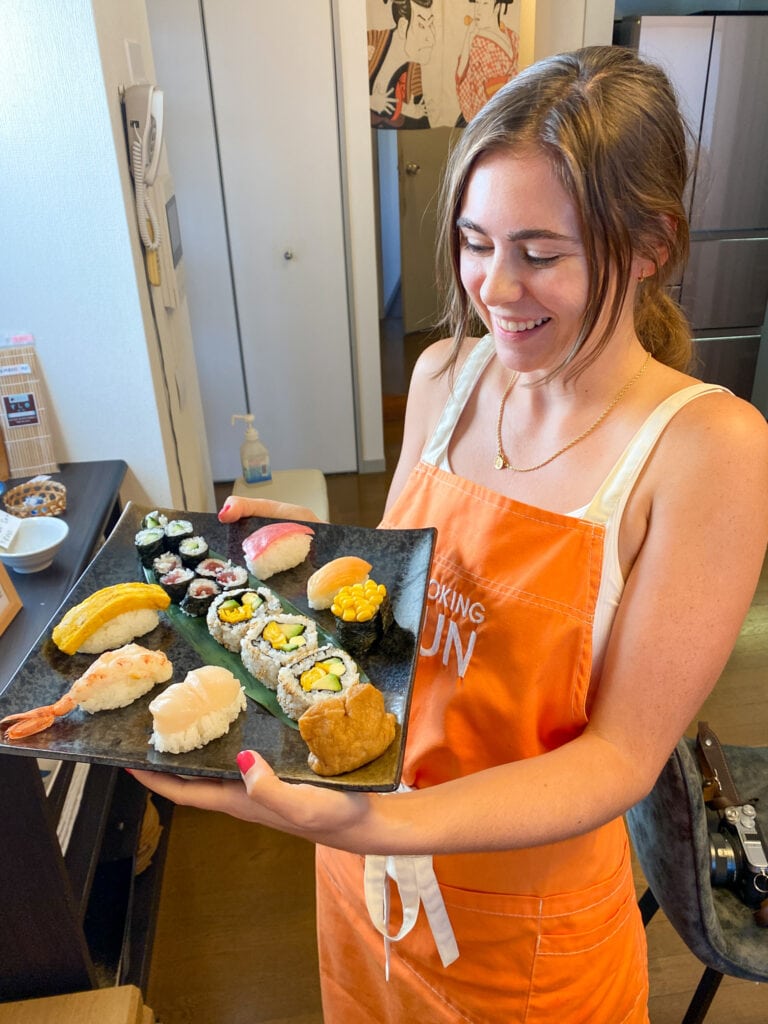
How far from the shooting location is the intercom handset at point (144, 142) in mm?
1690

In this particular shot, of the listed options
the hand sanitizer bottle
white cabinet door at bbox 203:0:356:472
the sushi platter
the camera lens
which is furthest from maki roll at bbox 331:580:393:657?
white cabinet door at bbox 203:0:356:472

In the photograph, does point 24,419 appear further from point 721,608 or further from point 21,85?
point 721,608

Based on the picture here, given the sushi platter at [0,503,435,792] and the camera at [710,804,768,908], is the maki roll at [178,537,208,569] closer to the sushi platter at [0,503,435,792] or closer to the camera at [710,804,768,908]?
the sushi platter at [0,503,435,792]

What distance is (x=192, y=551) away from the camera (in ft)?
4.14

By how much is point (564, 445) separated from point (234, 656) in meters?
0.56

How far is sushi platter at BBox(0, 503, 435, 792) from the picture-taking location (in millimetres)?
893

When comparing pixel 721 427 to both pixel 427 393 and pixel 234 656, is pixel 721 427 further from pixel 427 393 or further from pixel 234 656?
pixel 234 656

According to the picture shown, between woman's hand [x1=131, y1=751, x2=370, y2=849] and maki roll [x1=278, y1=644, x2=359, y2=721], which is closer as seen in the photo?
woman's hand [x1=131, y1=751, x2=370, y2=849]

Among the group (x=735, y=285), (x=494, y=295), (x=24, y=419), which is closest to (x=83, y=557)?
(x=24, y=419)

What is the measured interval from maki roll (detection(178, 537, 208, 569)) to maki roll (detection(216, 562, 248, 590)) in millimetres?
46

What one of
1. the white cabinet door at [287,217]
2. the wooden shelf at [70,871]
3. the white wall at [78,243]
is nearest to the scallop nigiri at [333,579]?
the wooden shelf at [70,871]

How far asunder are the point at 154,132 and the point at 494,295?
4.26 ft

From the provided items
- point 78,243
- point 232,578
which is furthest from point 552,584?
point 78,243

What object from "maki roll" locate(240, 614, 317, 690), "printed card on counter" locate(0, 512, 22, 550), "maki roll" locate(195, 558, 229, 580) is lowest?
"printed card on counter" locate(0, 512, 22, 550)
